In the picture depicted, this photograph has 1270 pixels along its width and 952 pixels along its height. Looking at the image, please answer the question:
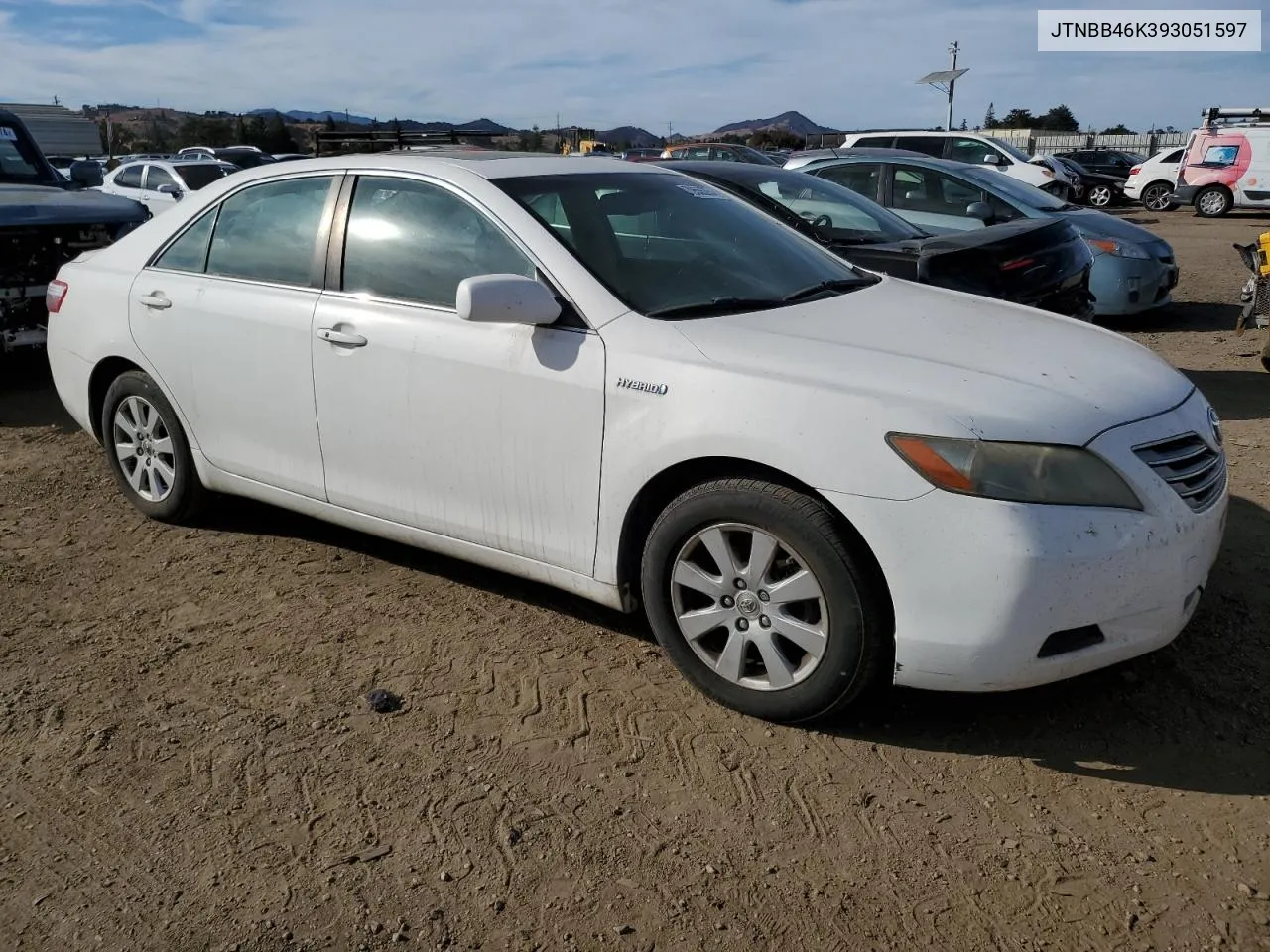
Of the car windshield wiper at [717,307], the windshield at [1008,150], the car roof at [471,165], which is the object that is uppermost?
the windshield at [1008,150]

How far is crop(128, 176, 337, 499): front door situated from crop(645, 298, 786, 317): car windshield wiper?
144 centimetres

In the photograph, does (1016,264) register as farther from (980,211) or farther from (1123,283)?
(1123,283)

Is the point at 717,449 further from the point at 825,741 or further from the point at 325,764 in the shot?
the point at 325,764

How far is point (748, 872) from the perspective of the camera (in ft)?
8.68

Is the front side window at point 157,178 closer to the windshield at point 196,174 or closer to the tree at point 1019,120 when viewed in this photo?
the windshield at point 196,174

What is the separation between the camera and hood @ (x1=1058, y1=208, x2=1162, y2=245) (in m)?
9.41

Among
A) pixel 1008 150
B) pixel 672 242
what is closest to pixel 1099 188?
pixel 1008 150

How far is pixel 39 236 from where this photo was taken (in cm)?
771

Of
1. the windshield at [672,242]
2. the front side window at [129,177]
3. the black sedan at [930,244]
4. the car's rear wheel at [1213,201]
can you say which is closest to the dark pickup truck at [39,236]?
the black sedan at [930,244]

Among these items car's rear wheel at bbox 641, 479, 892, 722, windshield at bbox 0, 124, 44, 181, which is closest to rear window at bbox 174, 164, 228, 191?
windshield at bbox 0, 124, 44, 181

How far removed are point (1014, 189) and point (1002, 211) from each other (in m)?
0.56

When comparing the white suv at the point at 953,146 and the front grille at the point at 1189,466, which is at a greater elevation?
the white suv at the point at 953,146

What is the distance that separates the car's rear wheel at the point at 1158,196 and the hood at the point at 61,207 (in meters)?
24.2

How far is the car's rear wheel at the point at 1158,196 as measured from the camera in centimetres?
2564
